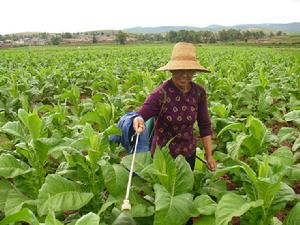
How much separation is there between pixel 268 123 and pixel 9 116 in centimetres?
436

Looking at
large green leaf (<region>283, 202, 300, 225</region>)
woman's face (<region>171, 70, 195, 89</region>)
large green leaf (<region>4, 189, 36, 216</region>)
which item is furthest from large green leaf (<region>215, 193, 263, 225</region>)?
large green leaf (<region>4, 189, 36, 216</region>)

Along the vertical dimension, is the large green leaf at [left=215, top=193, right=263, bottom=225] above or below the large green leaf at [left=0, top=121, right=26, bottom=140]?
below

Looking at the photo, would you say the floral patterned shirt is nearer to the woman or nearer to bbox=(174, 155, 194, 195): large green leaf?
the woman

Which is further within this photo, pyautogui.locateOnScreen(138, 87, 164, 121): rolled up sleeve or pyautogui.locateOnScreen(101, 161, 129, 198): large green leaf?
pyautogui.locateOnScreen(138, 87, 164, 121): rolled up sleeve

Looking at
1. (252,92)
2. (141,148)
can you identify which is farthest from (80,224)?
(252,92)

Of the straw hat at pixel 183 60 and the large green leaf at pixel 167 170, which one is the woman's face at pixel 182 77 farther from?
the large green leaf at pixel 167 170

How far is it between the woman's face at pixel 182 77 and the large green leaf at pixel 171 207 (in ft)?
3.28

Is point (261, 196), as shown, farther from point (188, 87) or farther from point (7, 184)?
point (7, 184)

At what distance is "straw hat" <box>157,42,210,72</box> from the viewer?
321cm

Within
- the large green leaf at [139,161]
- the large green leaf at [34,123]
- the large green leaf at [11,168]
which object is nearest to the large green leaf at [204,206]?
the large green leaf at [139,161]

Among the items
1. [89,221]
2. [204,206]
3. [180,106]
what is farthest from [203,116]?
[89,221]

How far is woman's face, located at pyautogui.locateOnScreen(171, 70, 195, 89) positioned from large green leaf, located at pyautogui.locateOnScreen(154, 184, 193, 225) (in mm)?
999

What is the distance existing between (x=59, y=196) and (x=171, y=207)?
890 millimetres

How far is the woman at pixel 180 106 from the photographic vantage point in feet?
10.9
